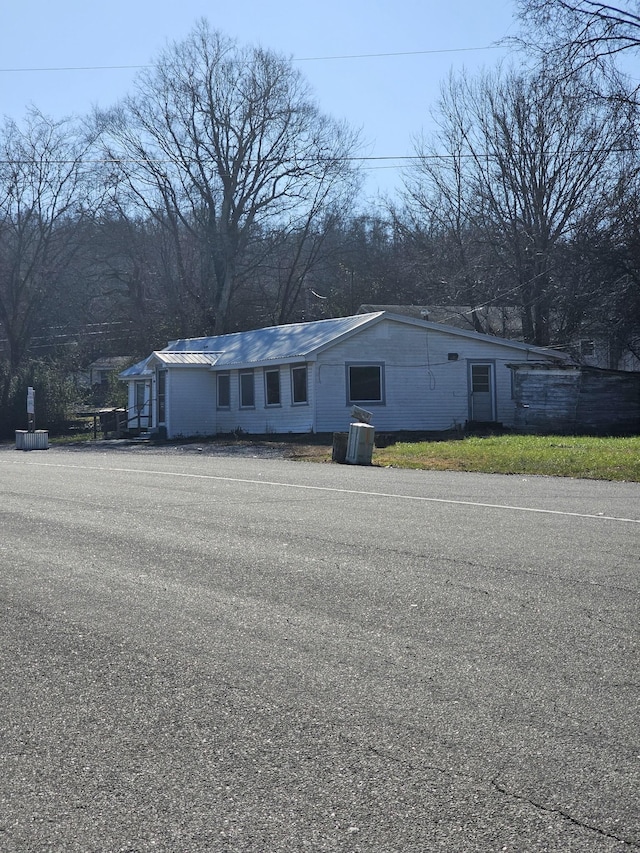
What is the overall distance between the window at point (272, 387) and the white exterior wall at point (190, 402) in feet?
11.3

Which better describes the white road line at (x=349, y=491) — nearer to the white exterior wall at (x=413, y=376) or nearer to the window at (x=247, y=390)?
the white exterior wall at (x=413, y=376)

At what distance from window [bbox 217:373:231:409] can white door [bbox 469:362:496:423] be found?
9146mm

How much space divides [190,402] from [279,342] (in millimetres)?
4209

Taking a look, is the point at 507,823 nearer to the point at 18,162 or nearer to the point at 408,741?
the point at 408,741

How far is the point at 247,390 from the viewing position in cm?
3819

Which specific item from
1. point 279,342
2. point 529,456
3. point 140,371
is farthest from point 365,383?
point 529,456

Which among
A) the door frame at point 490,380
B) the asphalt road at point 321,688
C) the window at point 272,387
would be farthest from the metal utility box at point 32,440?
the asphalt road at point 321,688

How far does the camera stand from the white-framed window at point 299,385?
114 feet

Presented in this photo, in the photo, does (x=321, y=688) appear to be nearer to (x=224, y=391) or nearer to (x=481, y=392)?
(x=481, y=392)

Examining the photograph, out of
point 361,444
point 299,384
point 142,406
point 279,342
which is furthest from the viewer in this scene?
point 142,406

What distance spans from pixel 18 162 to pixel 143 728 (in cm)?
5251

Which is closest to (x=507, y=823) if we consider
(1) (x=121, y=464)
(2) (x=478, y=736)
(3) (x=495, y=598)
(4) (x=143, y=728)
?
(2) (x=478, y=736)

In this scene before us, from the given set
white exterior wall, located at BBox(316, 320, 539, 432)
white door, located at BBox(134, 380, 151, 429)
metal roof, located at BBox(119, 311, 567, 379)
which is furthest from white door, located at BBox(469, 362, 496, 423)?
white door, located at BBox(134, 380, 151, 429)

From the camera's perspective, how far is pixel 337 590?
7758mm
